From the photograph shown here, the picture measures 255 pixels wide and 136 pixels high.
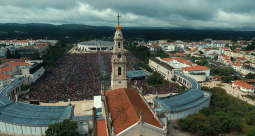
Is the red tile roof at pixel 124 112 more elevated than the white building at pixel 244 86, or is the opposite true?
the red tile roof at pixel 124 112

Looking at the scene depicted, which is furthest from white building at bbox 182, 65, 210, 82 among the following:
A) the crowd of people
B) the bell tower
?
the bell tower

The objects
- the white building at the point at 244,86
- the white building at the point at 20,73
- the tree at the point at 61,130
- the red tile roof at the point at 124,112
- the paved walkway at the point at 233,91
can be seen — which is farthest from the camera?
the white building at the point at 244,86

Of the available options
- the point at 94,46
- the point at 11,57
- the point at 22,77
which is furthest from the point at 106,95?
the point at 94,46

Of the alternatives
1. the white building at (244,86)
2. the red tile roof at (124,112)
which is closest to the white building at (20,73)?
the red tile roof at (124,112)

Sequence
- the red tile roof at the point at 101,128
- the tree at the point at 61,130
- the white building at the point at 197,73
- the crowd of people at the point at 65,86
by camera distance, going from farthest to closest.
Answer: the white building at the point at 197,73
the crowd of people at the point at 65,86
the tree at the point at 61,130
the red tile roof at the point at 101,128

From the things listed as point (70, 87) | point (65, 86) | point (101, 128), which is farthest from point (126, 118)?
point (65, 86)

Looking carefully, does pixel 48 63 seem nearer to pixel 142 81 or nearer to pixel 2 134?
pixel 142 81

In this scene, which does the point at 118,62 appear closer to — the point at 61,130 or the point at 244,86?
the point at 61,130

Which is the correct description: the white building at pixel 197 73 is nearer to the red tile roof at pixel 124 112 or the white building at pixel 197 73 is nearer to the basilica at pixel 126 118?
the basilica at pixel 126 118

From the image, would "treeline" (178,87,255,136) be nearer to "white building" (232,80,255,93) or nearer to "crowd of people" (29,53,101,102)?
"white building" (232,80,255,93)
